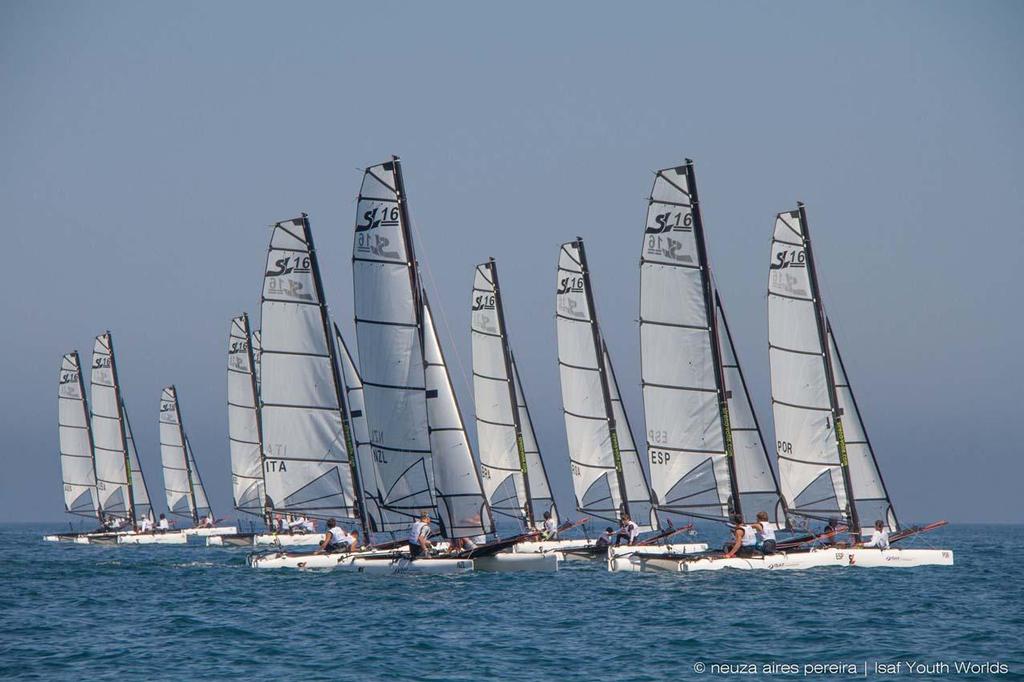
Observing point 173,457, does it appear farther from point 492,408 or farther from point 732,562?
point 732,562

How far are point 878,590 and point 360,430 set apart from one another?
26315 mm

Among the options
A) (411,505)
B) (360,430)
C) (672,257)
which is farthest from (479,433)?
(672,257)

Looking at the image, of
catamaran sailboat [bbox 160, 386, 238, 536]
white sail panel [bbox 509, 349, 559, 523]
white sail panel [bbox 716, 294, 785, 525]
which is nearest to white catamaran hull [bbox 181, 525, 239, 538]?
catamaran sailboat [bbox 160, 386, 238, 536]

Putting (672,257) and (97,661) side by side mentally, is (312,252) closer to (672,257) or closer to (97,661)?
(672,257)

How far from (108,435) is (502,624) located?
5116cm

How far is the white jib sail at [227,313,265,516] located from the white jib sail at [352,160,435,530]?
2514 cm

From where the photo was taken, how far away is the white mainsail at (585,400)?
158 feet

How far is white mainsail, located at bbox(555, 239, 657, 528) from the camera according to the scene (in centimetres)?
4819

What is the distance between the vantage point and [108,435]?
241 feet

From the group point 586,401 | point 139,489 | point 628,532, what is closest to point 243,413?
point 139,489

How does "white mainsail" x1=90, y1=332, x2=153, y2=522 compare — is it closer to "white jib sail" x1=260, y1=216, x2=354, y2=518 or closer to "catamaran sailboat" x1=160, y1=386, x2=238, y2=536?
"catamaran sailboat" x1=160, y1=386, x2=238, y2=536

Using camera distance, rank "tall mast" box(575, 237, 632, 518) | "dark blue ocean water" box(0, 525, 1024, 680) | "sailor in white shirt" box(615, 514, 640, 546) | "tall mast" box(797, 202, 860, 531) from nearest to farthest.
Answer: "dark blue ocean water" box(0, 525, 1024, 680) → "tall mast" box(797, 202, 860, 531) → "sailor in white shirt" box(615, 514, 640, 546) → "tall mast" box(575, 237, 632, 518)

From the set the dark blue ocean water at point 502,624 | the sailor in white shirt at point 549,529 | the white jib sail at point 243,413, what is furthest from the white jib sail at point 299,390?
the white jib sail at point 243,413

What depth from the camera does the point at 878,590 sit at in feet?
108
